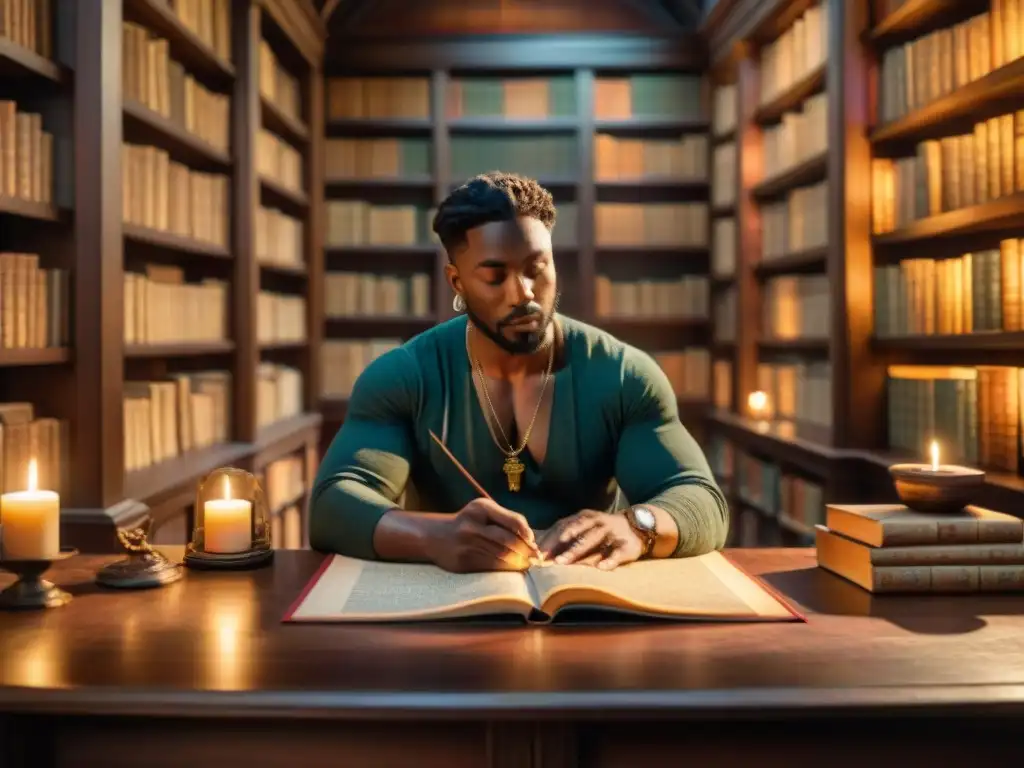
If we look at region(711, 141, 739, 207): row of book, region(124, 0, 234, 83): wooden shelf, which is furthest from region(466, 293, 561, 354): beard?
region(711, 141, 739, 207): row of book

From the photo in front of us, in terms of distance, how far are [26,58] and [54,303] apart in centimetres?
54

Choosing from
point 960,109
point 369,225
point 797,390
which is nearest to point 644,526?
point 960,109

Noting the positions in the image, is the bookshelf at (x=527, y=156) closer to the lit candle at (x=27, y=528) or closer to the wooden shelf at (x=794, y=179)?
the wooden shelf at (x=794, y=179)

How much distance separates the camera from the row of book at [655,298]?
16.1 feet

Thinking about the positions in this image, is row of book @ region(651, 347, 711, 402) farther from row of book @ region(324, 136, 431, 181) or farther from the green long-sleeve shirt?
the green long-sleeve shirt

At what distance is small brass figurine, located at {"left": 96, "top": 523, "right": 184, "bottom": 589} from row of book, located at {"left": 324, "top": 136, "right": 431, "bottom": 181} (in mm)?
3785

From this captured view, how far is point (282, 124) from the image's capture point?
434cm

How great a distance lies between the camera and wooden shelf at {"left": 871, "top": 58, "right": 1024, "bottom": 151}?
2340mm

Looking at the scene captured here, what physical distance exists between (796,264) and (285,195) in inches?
85.9

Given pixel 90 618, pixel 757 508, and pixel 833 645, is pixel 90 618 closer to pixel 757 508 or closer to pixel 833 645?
pixel 833 645

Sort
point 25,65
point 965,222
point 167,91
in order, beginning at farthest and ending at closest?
1. point 167,91
2. point 965,222
3. point 25,65

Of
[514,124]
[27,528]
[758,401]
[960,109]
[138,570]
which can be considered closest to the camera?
[27,528]

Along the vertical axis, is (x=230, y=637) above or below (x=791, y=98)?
below

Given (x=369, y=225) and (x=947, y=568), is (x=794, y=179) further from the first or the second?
(x=947, y=568)
